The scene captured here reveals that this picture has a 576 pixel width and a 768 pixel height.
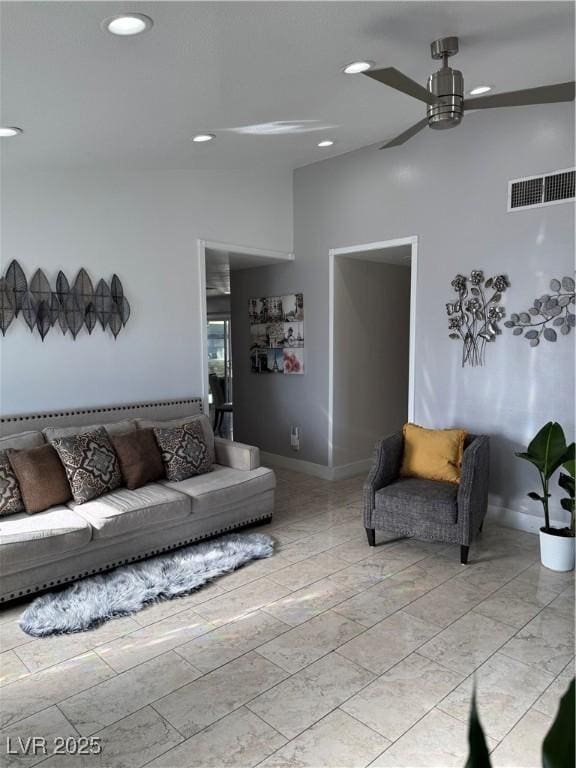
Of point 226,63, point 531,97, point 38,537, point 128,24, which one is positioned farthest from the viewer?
point 38,537

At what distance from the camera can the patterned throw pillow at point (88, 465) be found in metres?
3.48

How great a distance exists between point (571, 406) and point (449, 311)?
1187mm

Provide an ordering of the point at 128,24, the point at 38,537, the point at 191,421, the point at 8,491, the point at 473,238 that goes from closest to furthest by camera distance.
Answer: the point at 128,24 → the point at 38,537 → the point at 8,491 → the point at 473,238 → the point at 191,421

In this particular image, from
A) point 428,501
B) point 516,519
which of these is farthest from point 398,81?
point 516,519

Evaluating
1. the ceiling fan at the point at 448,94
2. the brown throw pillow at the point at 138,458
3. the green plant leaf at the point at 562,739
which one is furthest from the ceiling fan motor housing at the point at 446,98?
the brown throw pillow at the point at 138,458

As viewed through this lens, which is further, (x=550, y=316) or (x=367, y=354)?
(x=367, y=354)

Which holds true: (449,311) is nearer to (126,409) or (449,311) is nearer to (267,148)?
(267,148)

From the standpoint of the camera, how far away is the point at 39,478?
337 cm

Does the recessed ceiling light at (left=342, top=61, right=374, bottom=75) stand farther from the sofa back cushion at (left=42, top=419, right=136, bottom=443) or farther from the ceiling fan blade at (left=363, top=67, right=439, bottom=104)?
the sofa back cushion at (left=42, top=419, right=136, bottom=443)

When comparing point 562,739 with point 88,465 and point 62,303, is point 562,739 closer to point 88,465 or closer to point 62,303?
point 88,465

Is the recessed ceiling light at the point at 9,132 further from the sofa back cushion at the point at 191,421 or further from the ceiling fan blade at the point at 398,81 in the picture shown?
the sofa back cushion at the point at 191,421

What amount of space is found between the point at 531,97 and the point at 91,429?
330 centimetres

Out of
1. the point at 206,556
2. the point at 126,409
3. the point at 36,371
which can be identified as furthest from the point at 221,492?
the point at 36,371

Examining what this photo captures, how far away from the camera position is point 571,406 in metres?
3.76
